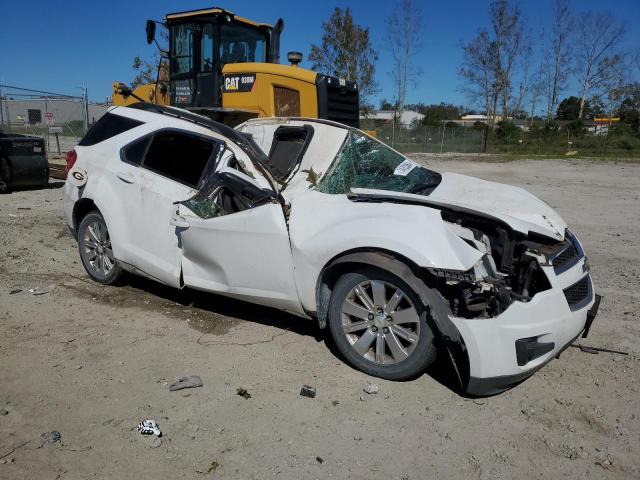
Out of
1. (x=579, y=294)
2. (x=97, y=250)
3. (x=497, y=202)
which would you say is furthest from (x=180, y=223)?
(x=579, y=294)

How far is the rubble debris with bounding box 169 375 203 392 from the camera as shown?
3.51 metres

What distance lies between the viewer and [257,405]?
334 centimetres

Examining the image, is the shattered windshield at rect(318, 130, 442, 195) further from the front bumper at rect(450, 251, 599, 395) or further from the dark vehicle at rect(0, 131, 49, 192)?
the dark vehicle at rect(0, 131, 49, 192)

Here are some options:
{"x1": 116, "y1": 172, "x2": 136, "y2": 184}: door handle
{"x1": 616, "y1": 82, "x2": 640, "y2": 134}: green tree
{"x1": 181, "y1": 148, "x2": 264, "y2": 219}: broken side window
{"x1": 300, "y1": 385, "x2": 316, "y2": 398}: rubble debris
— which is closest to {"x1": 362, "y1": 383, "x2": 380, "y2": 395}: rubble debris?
{"x1": 300, "y1": 385, "x2": 316, "y2": 398}: rubble debris

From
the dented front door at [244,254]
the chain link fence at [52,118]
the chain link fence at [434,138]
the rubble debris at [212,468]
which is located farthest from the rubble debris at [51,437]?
the chain link fence at [434,138]

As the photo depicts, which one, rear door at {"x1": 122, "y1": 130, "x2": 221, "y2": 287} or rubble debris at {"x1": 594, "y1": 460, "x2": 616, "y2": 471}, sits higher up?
rear door at {"x1": 122, "y1": 130, "x2": 221, "y2": 287}

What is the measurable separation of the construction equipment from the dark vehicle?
2912mm

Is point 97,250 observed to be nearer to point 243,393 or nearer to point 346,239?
point 243,393

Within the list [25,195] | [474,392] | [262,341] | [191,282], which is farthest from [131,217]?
[25,195]

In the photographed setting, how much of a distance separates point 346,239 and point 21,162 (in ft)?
32.7

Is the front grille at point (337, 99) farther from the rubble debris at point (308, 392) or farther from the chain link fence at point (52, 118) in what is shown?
the chain link fence at point (52, 118)

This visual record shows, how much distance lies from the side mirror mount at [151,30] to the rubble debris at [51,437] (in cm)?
758

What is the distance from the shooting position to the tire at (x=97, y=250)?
5.24 meters

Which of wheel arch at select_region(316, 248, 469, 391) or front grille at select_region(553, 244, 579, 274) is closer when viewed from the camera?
wheel arch at select_region(316, 248, 469, 391)
